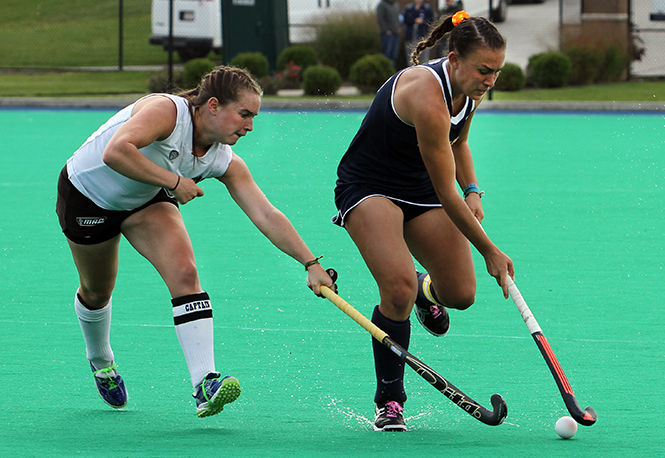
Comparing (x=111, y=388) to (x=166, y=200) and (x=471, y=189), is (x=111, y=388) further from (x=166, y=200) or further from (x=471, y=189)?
(x=471, y=189)

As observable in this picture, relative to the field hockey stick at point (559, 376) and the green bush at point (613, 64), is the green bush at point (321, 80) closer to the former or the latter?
the green bush at point (613, 64)

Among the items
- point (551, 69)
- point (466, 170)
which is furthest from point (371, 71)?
point (466, 170)

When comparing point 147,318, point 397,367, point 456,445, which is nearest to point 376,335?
point 397,367

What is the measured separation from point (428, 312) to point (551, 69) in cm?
1796

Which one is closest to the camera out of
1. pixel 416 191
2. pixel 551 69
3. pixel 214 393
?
pixel 214 393

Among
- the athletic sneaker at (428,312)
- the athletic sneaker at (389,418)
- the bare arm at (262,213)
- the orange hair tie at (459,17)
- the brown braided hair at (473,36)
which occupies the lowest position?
the athletic sneaker at (389,418)

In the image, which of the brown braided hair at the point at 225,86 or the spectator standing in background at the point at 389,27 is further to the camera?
the spectator standing in background at the point at 389,27

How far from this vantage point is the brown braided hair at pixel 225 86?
4.71 meters

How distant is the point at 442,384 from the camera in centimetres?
472

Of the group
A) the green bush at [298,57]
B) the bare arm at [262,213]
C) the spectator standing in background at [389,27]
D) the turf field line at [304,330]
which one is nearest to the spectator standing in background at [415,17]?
the spectator standing in background at [389,27]

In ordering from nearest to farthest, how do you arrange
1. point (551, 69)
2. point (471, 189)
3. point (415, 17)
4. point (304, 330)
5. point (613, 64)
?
1. point (471, 189)
2. point (304, 330)
3. point (415, 17)
4. point (551, 69)
5. point (613, 64)

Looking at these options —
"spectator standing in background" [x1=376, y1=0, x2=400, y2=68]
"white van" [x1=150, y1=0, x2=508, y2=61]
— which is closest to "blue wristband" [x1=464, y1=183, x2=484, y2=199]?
"spectator standing in background" [x1=376, y1=0, x2=400, y2=68]

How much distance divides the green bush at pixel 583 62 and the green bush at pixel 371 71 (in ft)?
13.9

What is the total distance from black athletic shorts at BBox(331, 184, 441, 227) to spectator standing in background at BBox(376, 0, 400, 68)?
58.7 feet
